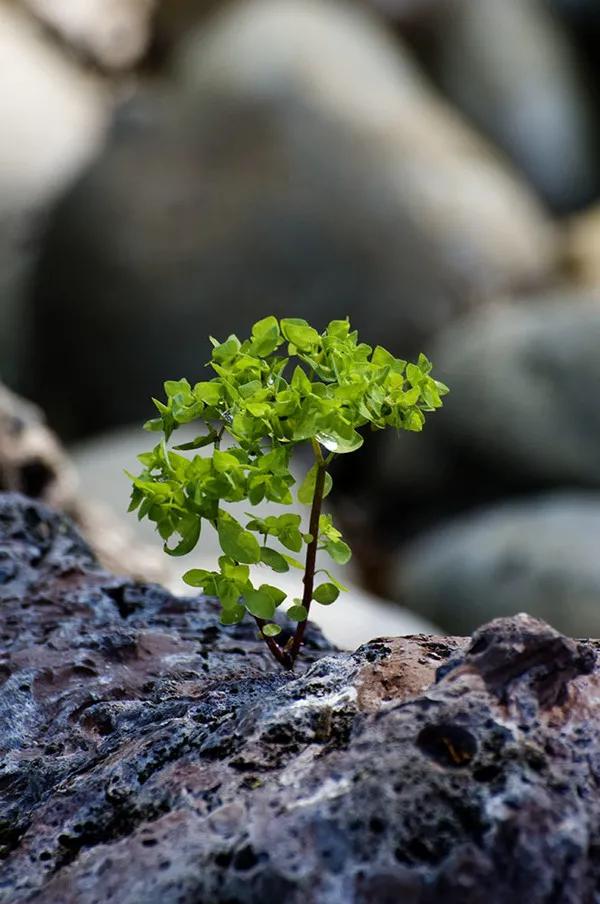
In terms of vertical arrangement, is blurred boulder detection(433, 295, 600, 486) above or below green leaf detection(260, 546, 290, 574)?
above

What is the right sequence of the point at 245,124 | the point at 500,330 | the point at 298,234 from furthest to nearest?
the point at 245,124
the point at 298,234
the point at 500,330

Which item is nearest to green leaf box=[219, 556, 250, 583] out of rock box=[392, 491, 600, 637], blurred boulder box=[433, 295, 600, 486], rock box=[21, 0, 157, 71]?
rock box=[392, 491, 600, 637]

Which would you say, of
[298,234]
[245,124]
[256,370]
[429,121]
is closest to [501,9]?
[429,121]

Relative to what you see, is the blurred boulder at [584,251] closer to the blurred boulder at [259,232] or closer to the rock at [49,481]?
the blurred boulder at [259,232]

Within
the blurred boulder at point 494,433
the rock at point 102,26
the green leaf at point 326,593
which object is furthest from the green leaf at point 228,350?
the rock at point 102,26

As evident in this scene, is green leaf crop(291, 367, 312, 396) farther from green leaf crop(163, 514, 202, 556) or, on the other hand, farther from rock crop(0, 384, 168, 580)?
rock crop(0, 384, 168, 580)

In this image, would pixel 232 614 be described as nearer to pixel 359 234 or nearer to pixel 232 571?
pixel 232 571

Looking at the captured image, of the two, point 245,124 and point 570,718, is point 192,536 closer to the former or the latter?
point 570,718

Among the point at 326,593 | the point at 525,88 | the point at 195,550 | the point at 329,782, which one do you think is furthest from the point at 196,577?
the point at 525,88
